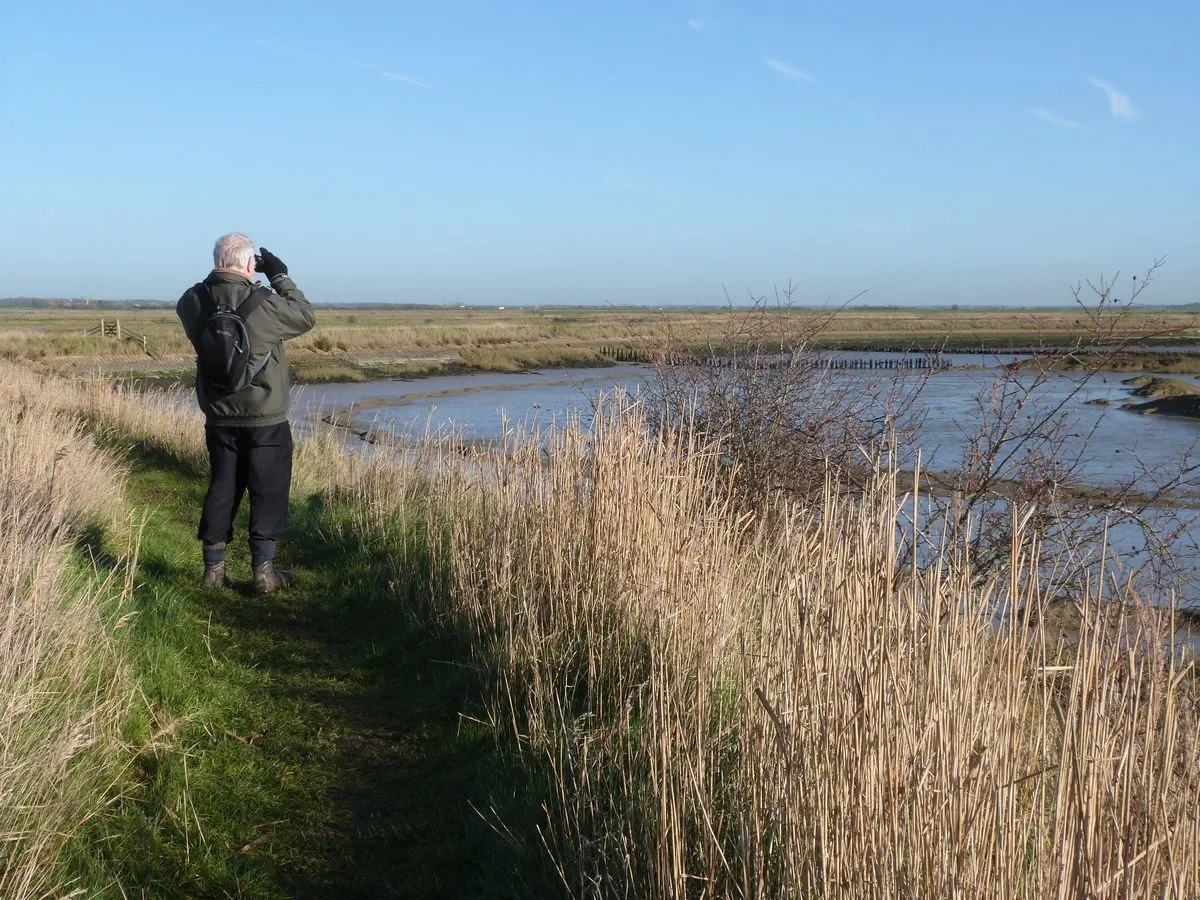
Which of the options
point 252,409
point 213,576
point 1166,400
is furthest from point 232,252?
point 1166,400

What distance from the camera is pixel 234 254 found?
19.9ft

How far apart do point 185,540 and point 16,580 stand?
162 inches

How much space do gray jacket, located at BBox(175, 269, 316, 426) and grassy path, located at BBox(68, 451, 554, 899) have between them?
3.54ft

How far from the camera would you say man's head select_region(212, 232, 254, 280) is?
239 inches

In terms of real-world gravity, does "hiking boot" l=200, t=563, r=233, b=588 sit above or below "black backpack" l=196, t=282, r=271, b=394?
below

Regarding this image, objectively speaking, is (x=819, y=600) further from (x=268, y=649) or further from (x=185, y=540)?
(x=185, y=540)

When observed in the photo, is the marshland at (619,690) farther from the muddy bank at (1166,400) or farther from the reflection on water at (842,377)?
the muddy bank at (1166,400)

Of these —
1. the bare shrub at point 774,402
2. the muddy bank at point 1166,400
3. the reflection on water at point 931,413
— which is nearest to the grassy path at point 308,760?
the reflection on water at point 931,413

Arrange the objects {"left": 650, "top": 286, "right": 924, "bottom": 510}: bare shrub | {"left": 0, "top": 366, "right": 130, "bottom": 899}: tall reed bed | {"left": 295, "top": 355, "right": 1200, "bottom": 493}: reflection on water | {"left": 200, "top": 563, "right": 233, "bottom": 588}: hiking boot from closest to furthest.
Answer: {"left": 0, "top": 366, "right": 130, "bottom": 899}: tall reed bed → {"left": 200, "top": 563, "right": 233, "bottom": 588}: hiking boot → {"left": 650, "top": 286, "right": 924, "bottom": 510}: bare shrub → {"left": 295, "top": 355, "right": 1200, "bottom": 493}: reflection on water

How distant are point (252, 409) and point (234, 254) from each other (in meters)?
0.88

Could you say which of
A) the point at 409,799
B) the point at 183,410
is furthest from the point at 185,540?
the point at 183,410

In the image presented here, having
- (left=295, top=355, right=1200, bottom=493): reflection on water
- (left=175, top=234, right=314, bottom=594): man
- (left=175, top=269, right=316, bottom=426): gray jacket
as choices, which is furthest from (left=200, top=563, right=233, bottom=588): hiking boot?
(left=295, top=355, right=1200, bottom=493): reflection on water

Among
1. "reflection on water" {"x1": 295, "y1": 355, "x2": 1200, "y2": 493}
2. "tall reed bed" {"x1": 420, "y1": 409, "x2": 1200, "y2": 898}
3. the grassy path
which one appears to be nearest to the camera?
"tall reed bed" {"x1": 420, "y1": 409, "x2": 1200, "y2": 898}

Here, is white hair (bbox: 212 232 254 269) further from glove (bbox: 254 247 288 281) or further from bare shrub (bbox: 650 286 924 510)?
bare shrub (bbox: 650 286 924 510)
